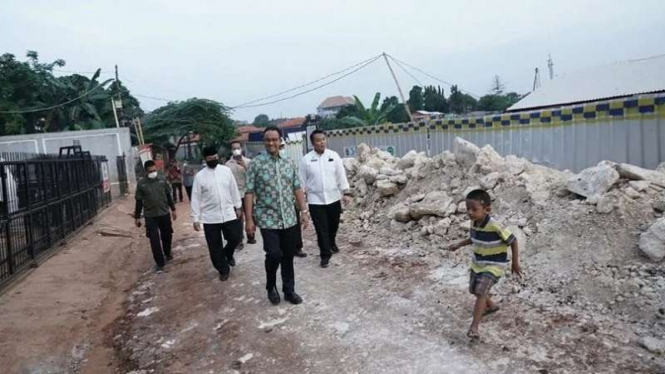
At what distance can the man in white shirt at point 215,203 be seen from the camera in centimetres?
569

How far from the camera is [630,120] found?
6844mm

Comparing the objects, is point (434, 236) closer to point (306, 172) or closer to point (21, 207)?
point (306, 172)

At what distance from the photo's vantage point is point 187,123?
28.8m

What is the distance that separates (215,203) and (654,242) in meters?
4.34

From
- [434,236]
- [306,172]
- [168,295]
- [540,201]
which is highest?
[306,172]

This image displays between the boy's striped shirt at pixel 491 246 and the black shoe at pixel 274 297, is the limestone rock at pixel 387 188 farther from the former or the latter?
the boy's striped shirt at pixel 491 246

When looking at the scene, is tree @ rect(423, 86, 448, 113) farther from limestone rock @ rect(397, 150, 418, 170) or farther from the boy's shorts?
the boy's shorts

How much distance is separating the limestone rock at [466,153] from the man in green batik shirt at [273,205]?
3.36 metres

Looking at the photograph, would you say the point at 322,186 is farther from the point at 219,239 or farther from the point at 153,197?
the point at 153,197

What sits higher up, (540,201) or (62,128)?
(62,128)

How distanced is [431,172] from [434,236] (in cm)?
187

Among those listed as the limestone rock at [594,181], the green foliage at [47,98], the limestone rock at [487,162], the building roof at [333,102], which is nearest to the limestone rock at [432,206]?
the limestone rock at [487,162]

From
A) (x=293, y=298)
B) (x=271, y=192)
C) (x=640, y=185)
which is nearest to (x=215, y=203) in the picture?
(x=271, y=192)

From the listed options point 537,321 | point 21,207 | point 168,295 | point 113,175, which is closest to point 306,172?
point 168,295
